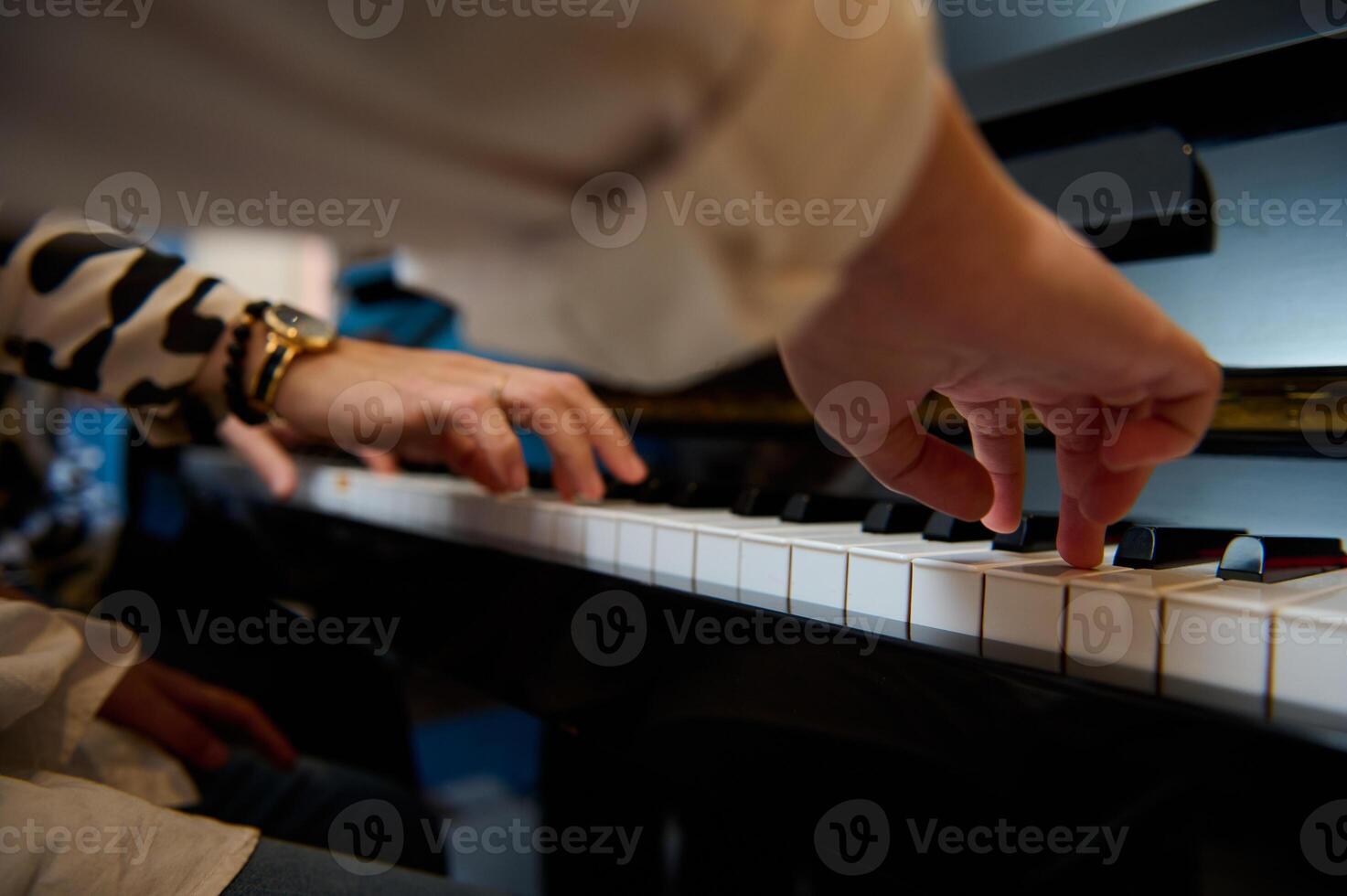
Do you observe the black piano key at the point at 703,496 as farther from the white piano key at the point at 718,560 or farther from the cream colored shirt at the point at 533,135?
the cream colored shirt at the point at 533,135

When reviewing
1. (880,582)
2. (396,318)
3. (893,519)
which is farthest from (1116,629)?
(396,318)

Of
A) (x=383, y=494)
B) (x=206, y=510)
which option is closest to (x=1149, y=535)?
(x=383, y=494)

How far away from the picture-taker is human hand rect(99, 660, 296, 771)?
811mm

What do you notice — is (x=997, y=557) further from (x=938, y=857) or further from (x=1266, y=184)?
(x=1266, y=184)

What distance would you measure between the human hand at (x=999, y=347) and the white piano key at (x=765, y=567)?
0.38ft

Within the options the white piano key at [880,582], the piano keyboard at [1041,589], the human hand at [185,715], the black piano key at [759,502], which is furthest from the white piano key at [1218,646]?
the human hand at [185,715]

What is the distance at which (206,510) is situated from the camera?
64.1 inches

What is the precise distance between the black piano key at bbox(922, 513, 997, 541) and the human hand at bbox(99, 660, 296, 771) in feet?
2.39

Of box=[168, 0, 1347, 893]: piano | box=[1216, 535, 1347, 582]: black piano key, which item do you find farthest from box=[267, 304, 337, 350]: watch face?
box=[1216, 535, 1347, 582]: black piano key

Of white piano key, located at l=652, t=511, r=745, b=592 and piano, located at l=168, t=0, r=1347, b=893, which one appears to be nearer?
piano, located at l=168, t=0, r=1347, b=893

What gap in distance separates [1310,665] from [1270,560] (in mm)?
128

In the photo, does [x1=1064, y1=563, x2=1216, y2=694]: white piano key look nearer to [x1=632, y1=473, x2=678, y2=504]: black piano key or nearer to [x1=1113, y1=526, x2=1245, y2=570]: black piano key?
[x1=1113, y1=526, x2=1245, y2=570]: black piano key

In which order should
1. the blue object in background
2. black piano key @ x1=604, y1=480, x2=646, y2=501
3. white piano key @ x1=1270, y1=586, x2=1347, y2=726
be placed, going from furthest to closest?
the blue object in background
black piano key @ x1=604, y1=480, x2=646, y2=501
white piano key @ x1=1270, y1=586, x2=1347, y2=726

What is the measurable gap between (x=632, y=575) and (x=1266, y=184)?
0.64m
